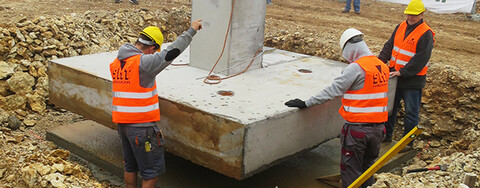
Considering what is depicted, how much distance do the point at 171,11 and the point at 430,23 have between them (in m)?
6.97

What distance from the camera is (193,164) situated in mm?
5340

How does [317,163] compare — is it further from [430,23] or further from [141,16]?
[430,23]

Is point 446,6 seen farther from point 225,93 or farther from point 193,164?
point 225,93

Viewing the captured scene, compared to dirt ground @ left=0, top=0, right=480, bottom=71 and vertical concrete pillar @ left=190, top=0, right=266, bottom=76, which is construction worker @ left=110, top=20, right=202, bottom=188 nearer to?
vertical concrete pillar @ left=190, top=0, right=266, bottom=76

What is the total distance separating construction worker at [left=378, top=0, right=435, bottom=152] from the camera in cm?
500

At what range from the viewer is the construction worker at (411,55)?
197 inches

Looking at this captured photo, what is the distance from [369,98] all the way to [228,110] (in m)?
1.25

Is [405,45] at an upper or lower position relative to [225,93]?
upper

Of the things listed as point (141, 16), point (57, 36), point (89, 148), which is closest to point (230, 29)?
point (89, 148)

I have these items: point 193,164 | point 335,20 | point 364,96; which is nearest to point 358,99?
point 364,96

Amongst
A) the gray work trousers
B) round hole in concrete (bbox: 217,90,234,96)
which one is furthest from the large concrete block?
the gray work trousers

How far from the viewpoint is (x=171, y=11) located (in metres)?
10.4

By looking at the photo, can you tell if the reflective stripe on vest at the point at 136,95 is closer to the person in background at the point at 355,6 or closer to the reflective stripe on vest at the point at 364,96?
the reflective stripe on vest at the point at 364,96

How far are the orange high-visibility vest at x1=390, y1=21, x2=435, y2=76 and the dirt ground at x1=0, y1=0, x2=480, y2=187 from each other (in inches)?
86.8
